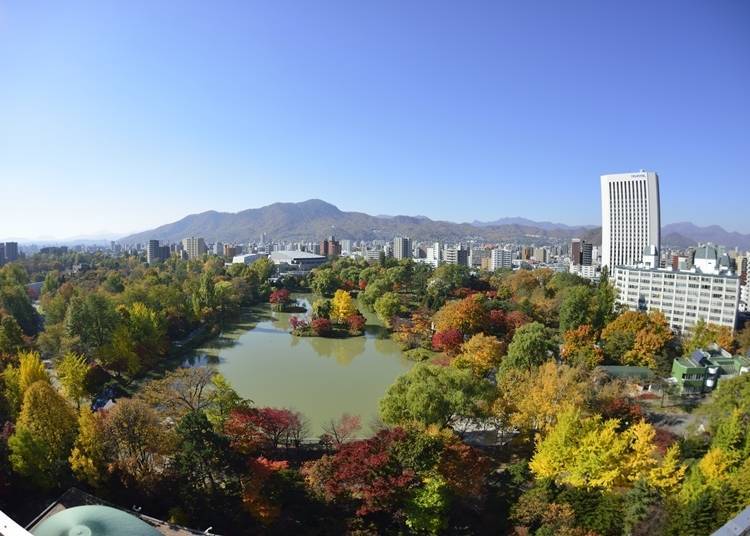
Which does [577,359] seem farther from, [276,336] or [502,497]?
[276,336]

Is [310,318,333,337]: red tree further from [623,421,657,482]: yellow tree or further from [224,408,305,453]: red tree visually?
[623,421,657,482]: yellow tree

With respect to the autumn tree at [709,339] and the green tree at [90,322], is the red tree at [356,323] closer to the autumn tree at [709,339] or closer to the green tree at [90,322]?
the green tree at [90,322]

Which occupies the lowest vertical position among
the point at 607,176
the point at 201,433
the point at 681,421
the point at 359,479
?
the point at 681,421

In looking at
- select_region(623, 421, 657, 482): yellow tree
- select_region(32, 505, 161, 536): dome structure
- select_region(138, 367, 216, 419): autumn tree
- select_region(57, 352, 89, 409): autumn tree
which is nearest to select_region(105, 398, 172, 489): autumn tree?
select_region(138, 367, 216, 419): autumn tree

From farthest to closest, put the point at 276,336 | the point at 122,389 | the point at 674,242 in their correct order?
the point at 674,242
the point at 276,336
the point at 122,389

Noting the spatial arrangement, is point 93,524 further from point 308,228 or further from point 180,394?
point 308,228

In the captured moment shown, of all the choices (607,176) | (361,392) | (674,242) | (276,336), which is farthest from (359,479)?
(674,242)
